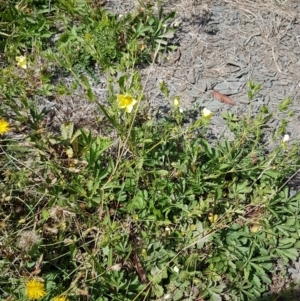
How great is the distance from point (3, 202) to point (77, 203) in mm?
329

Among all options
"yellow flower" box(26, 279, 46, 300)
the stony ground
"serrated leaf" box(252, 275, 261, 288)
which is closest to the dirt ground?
the stony ground

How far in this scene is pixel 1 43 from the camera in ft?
8.93

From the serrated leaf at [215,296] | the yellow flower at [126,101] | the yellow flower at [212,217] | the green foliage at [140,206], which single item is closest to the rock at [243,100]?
the green foliage at [140,206]

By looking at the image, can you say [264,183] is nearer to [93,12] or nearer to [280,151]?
[280,151]

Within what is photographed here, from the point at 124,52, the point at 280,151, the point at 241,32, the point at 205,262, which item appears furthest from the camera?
the point at 241,32

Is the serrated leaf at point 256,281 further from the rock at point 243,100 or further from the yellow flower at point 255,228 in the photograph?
the rock at point 243,100

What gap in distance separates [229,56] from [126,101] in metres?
1.05

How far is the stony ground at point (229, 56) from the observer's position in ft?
8.71

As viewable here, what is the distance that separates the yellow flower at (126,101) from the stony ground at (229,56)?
1.96ft

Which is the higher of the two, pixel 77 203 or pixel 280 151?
pixel 280 151

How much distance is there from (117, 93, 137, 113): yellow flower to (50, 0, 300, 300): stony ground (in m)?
0.60

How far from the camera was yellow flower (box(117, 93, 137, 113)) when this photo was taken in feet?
6.51

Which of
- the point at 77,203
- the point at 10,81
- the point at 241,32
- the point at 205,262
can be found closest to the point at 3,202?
the point at 77,203

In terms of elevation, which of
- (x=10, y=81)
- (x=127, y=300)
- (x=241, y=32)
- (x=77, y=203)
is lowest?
(x=127, y=300)
